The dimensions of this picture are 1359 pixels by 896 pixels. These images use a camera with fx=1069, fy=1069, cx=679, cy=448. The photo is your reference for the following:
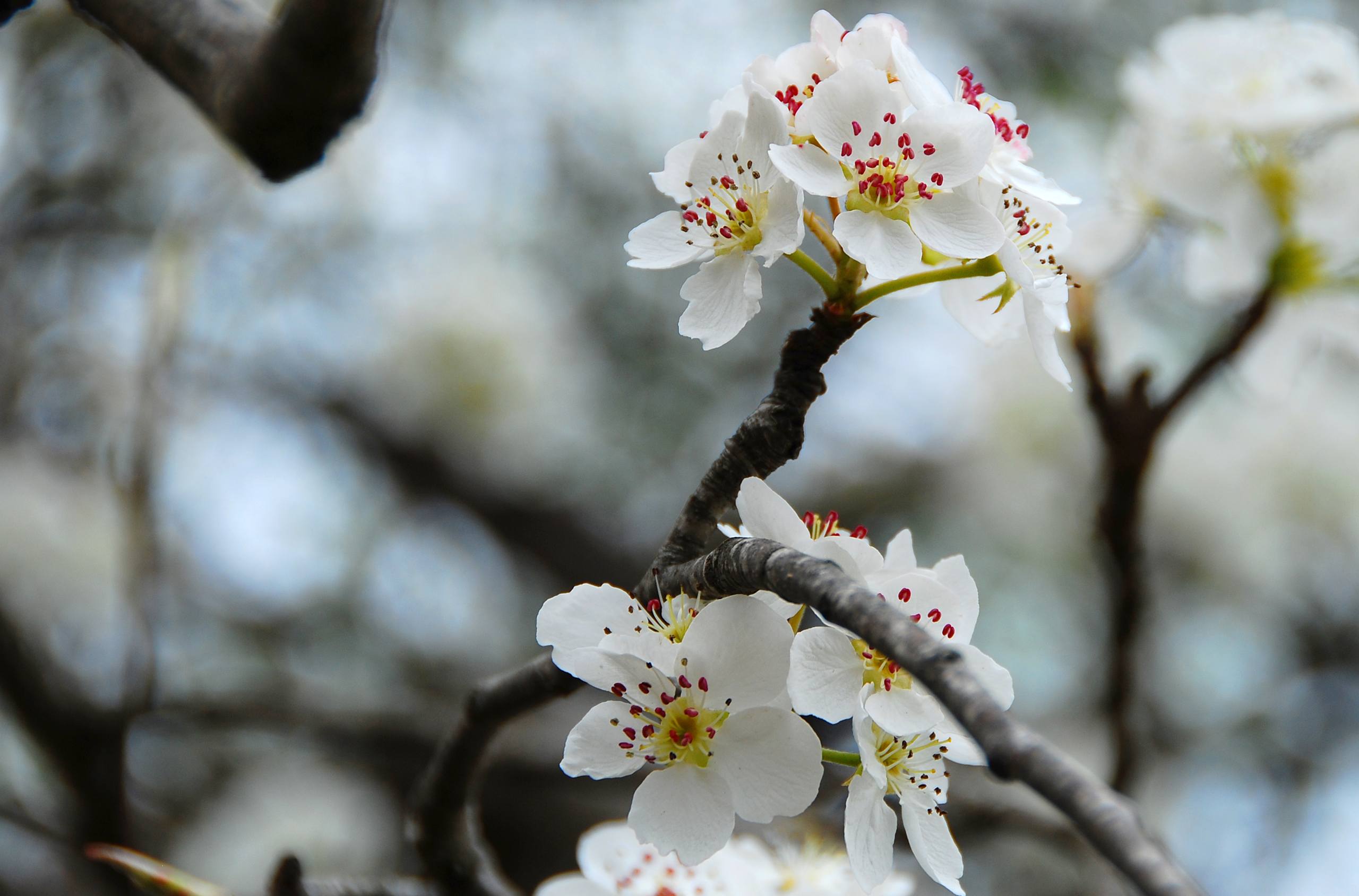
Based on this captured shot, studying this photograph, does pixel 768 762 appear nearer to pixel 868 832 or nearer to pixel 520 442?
pixel 868 832

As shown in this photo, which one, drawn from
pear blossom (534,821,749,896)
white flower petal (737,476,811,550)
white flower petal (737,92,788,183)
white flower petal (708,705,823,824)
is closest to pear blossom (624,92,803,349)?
white flower petal (737,92,788,183)

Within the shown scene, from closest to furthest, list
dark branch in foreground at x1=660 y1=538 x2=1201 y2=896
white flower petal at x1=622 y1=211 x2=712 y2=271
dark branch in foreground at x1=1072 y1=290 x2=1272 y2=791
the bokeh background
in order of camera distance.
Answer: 1. dark branch in foreground at x1=660 y1=538 x2=1201 y2=896
2. white flower petal at x1=622 y1=211 x2=712 y2=271
3. dark branch in foreground at x1=1072 y1=290 x2=1272 y2=791
4. the bokeh background

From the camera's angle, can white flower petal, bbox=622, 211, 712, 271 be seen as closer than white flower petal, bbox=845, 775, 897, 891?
No

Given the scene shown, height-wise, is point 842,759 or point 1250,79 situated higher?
point 1250,79

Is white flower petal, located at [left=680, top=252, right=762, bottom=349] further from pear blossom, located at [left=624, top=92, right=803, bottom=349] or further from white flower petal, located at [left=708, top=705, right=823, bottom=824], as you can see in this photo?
white flower petal, located at [left=708, top=705, right=823, bottom=824]

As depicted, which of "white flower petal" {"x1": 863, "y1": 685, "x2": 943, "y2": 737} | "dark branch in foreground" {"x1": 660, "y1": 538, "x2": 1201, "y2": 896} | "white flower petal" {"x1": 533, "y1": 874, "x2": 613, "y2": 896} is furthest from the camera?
"white flower petal" {"x1": 533, "y1": 874, "x2": 613, "y2": 896}

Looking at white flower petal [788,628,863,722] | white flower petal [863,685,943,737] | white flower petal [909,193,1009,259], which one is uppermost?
white flower petal [909,193,1009,259]

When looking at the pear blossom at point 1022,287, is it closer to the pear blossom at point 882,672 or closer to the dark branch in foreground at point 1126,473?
the pear blossom at point 882,672

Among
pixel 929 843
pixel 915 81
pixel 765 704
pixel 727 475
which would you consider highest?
pixel 915 81

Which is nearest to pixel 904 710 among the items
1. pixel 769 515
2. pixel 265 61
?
pixel 769 515
